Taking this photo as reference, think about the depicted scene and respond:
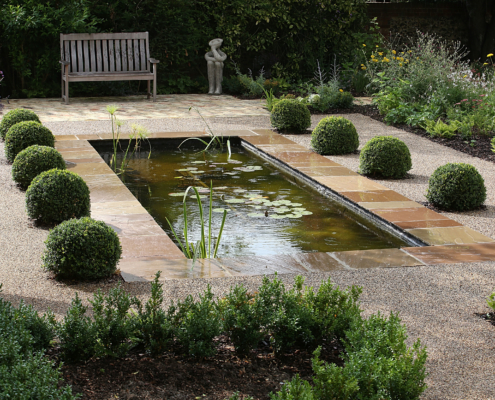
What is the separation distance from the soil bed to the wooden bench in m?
9.27

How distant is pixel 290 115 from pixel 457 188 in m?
3.89

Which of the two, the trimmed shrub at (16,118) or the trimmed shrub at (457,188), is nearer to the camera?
the trimmed shrub at (457,188)

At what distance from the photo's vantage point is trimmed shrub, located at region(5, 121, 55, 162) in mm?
6707

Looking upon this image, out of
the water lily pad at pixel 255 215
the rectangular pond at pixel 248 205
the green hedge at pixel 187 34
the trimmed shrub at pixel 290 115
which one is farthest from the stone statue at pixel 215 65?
the water lily pad at pixel 255 215

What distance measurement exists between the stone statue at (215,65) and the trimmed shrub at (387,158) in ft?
22.1

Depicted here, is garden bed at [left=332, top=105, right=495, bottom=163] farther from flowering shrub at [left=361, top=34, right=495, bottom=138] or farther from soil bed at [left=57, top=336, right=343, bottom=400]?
soil bed at [left=57, top=336, right=343, bottom=400]

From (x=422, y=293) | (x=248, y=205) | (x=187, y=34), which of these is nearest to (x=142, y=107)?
(x=187, y=34)

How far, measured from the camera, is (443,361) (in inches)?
114

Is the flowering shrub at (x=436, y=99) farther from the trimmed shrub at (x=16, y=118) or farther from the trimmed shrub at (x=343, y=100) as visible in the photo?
the trimmed shrub at (x=16, y=118)

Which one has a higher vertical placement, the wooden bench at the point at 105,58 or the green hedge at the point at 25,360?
the wooden bench at the point at 105,58

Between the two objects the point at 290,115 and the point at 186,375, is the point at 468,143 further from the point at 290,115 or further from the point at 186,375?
the point at 186,375

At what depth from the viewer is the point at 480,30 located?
16.6m

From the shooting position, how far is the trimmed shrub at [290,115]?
8945 mm

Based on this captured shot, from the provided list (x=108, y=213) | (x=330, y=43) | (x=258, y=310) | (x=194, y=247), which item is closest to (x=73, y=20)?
(x=330, y=43)
